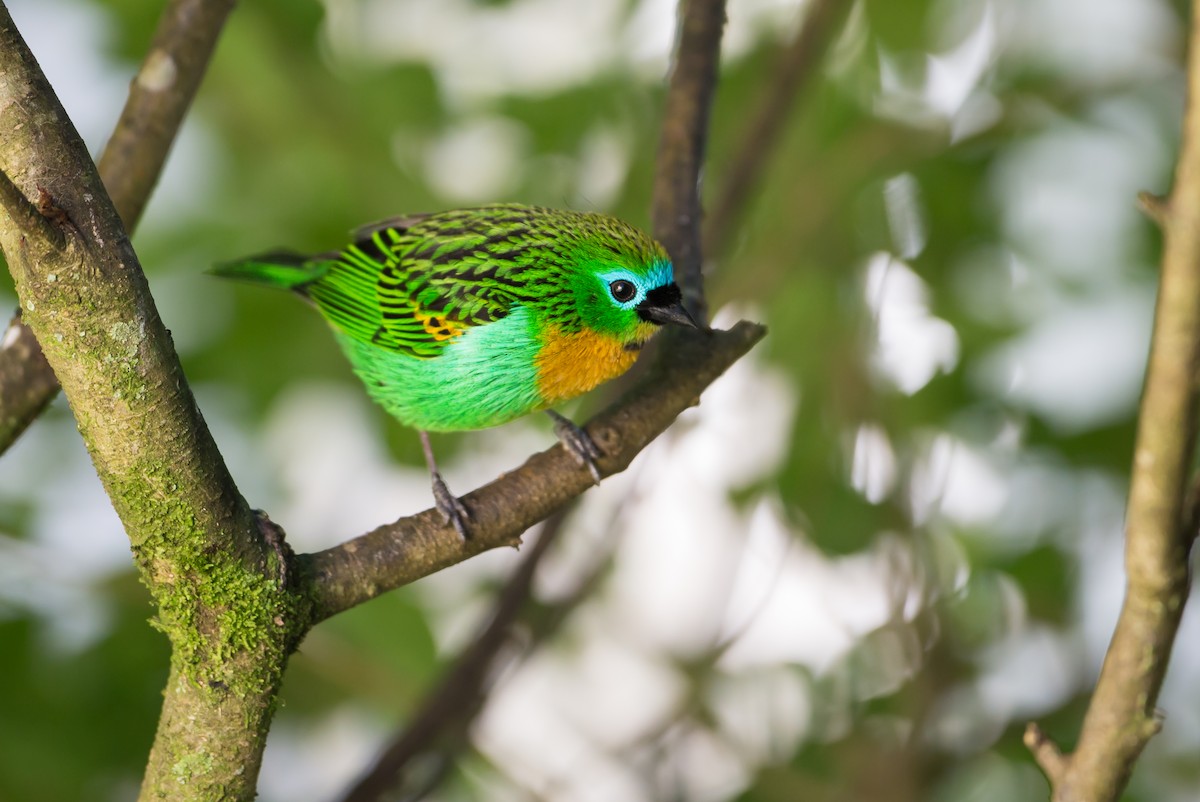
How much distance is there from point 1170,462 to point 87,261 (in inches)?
54.9

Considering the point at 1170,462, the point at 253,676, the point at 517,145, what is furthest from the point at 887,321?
the point at 253,676

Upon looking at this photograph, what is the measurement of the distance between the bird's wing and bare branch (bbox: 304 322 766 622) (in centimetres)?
42

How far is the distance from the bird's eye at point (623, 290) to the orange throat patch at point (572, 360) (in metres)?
0.11

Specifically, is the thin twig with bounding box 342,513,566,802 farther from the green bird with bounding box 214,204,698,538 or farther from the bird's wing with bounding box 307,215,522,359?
the bird's wing with bounding box 307,215,522,359

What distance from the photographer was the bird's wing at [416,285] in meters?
2.62

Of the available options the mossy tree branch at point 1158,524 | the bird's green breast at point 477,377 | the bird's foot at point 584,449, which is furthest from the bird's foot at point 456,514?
the mossy tree branch at point 1158,524

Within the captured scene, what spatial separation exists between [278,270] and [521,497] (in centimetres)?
124

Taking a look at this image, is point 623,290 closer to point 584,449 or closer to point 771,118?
point 584,449

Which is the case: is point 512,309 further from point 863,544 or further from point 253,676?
point 863,544

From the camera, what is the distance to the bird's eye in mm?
2471

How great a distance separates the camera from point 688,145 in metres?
2.70

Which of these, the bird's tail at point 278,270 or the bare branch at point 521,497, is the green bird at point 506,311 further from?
the bird's tail at point 278,270

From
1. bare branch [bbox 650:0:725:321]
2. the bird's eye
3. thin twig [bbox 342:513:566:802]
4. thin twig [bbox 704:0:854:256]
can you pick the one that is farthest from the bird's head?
thin twig [bbox 704:0:854:256]

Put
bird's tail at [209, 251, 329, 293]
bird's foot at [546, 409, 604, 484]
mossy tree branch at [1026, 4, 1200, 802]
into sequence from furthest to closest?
bird's tail at [209, 251, 329, 293] → bird's foot at [546, 409, 604, 484] → mossy tree branch at [1026, 4, 1200, 802]
